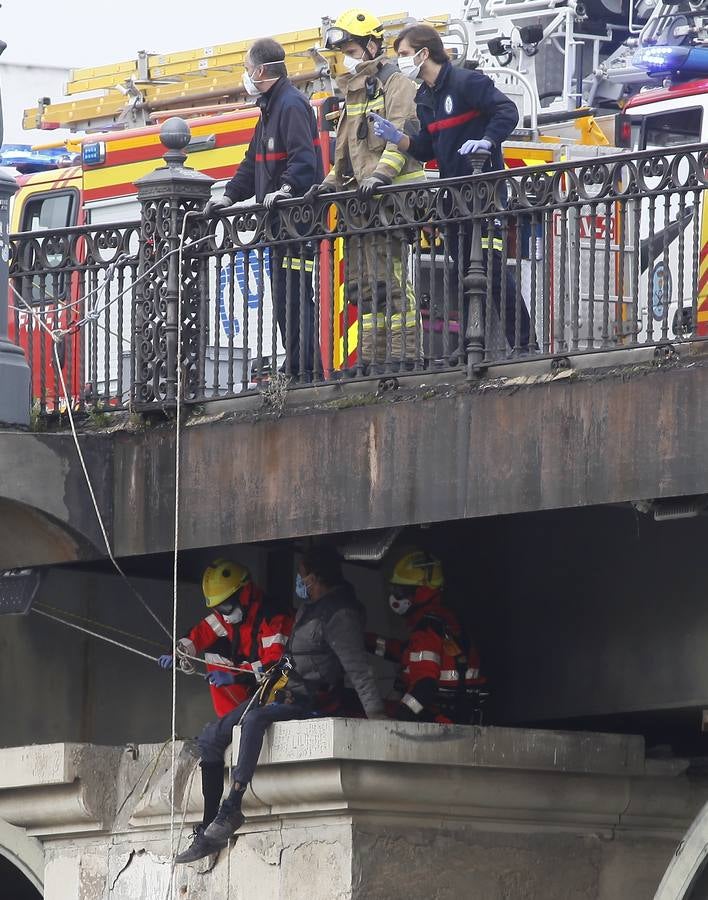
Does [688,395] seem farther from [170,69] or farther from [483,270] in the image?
[170,69]

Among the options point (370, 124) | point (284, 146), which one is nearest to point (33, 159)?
point (284, 146)

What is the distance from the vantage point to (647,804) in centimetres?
1436

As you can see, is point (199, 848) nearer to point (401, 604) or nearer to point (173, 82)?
point (401, 604)

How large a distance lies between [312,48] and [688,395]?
8.01m

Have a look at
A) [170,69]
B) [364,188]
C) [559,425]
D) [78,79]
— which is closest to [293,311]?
[364,188]

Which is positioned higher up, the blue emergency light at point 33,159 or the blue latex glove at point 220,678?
the blue emergency light at point 33,159

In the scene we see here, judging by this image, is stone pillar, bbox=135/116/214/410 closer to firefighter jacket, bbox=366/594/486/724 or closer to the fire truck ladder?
firefighter jacket, bbox=366/594/486/724

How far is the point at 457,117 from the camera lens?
13.5 metres

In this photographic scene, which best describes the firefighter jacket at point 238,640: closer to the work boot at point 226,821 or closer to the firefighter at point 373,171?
the work boot at point 226,821

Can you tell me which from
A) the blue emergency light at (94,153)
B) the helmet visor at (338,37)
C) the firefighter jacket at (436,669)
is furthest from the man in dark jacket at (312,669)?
the blue emergency light at (94,153)

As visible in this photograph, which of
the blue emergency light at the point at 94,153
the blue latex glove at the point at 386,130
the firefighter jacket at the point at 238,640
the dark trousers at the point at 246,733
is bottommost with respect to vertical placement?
the dark trousers at the point at 246,733

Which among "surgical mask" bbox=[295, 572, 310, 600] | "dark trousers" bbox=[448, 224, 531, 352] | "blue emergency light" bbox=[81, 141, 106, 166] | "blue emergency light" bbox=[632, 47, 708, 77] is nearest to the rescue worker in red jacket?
"surgical mask" bbox=[295, 572, 310, 600]

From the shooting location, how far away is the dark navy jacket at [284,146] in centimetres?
1370

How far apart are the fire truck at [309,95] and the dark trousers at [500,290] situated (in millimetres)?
2545
